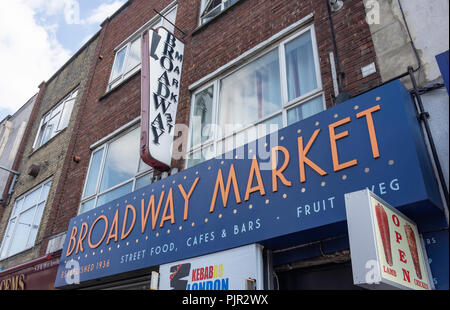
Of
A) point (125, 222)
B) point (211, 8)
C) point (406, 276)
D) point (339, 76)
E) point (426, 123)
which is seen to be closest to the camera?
point (406, 276)

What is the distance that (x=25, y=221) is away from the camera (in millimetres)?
10805

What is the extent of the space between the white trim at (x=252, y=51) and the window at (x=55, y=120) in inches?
245

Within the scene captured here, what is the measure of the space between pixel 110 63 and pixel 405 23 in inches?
333

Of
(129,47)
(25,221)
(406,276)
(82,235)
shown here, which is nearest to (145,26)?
(129,47)

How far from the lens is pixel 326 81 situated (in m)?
4.98

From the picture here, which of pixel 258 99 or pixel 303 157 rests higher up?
pixel 258 99

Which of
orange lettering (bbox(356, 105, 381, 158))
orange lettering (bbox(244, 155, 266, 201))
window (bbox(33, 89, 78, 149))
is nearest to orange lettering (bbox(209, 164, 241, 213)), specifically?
orange lettering (bbox(244, 155, 266, 201))

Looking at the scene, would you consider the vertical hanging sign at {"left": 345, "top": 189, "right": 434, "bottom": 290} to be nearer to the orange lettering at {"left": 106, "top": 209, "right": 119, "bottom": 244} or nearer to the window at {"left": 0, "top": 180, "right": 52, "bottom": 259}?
Answer: the orange lettering at {"left": 106, "top": 209, "right": 119, "bottom": 244}

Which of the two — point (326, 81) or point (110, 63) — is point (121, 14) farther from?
point (326, 81)

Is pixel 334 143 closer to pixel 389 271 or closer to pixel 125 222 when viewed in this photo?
pixel 389 271

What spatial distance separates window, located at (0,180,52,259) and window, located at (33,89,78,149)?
2032 millimetres

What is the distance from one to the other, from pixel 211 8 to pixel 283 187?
558cm

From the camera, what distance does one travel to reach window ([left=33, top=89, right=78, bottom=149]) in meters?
11.8
